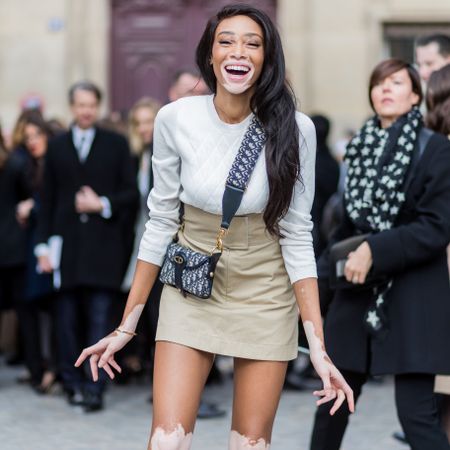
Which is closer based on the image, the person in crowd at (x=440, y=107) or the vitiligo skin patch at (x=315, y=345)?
the vitiligo skin patch at (x=315, y=345)

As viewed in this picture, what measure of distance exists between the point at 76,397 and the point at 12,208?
1.57 m

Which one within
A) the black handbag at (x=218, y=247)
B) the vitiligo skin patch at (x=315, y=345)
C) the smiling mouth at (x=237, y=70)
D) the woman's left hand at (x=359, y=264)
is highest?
the smiling mouth at (x=237, y=70)

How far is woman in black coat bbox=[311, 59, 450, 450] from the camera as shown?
5164 millimetres

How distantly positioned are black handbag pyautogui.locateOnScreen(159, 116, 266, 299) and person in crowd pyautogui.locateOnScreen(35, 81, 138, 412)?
3.74 meters

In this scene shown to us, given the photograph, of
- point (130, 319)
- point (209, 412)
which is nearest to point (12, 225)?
point (209, 412)

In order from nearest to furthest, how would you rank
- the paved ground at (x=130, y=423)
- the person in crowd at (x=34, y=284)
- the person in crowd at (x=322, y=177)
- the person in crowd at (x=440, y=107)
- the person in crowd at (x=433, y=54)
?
the person in crowd at (x=440, y=107) < the paved ground at (x=130, y=423) < the person in crowd at (x=433, y=54) < the person in crowd at (x=322, y=177) < the person in crowd at (x=34, y=284)

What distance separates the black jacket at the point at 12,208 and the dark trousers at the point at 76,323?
62 cm

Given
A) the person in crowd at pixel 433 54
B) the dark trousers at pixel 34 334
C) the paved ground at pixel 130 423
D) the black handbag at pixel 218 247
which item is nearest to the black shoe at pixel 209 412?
the paved ground at pixel 130 423

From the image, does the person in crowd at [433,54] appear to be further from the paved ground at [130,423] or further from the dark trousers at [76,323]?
the dark trousers at [76,323]

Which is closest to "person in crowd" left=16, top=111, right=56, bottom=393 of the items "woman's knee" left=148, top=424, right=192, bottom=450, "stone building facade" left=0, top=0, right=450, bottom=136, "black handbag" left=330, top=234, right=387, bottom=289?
"black handbag" left=330, top=234, right=387, bottom=289

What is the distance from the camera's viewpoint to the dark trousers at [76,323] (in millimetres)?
8133

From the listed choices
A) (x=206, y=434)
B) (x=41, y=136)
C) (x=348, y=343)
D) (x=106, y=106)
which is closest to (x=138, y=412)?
(x=206, y=434)

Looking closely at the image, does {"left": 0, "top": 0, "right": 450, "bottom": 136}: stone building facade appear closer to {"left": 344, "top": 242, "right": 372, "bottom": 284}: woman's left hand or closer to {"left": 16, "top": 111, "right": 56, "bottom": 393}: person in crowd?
{"left": 16, "top": 111, "right": 56, "bottom": 393}: person in crowd

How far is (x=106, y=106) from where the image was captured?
14156mm
